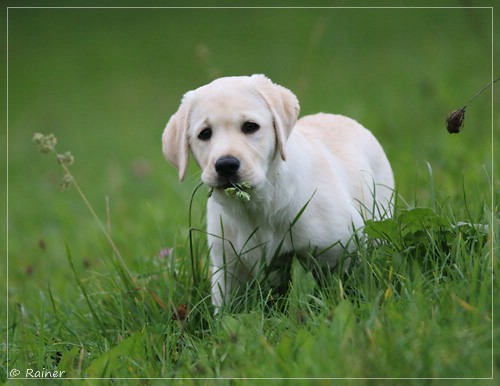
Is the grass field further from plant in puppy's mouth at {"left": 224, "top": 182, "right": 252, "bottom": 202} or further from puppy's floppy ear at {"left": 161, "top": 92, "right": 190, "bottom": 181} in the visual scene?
puppy's floppy ear at {"left": 161, "top": 92, "right": 190, "bottom": 181}

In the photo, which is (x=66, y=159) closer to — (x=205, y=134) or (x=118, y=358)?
(x=205, y=134)

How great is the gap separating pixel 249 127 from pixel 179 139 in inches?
15.7

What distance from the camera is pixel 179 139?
3789 mm

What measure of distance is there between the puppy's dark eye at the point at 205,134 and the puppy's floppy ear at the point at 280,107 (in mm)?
288

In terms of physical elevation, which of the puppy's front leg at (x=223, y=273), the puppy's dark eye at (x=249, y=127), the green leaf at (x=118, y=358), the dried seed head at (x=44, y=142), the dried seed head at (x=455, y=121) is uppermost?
the dried seed head at (x=455, y=121)

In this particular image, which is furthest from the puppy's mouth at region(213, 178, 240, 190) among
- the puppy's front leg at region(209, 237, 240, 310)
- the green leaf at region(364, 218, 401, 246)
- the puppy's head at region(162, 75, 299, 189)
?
the green leaf at region(364, 218, 401, 246)

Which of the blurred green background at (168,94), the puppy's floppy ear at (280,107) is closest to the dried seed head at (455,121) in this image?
the blurred green background at (168,94)

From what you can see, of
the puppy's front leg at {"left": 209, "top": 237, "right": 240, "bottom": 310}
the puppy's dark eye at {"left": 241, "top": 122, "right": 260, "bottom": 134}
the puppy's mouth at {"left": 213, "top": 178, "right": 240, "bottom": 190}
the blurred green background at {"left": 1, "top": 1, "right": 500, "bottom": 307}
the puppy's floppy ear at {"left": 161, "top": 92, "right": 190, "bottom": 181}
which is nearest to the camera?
the puppy's mouth at {"left": 213, "top": 178, "right": 240, "bottom": 190}

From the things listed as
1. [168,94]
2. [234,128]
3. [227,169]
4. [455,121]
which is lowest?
[168,94]

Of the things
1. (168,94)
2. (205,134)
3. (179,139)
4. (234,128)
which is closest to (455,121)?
(234,128)

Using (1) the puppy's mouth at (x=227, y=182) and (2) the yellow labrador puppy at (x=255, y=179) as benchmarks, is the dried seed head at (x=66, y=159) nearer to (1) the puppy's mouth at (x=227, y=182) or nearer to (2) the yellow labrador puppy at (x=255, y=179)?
(2) the yellow labrador puppy at (x=255, y=179)

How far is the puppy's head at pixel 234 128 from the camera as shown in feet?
11.2

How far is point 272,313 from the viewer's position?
11.5 feet

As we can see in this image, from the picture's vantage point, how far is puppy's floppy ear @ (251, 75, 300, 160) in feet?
11.8
